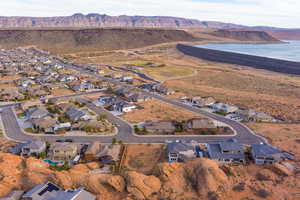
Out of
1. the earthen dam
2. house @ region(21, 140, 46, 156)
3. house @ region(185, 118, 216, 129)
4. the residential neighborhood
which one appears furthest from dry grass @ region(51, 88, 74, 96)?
the earthen dam

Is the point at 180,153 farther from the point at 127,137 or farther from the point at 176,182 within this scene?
the point at 127,137

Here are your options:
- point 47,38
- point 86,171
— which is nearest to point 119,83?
point 86,171

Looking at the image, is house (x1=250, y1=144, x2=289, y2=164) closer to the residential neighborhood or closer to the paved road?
the residential neighborhood

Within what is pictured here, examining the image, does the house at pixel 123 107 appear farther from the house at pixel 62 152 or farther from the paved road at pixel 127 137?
the house at pixel 62 152

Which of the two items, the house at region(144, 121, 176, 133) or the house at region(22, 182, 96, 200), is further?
the house at region(144, 121, 176, 133)

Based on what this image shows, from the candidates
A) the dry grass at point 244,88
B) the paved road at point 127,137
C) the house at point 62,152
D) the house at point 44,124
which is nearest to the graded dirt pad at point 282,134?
the paved road at point 127,137

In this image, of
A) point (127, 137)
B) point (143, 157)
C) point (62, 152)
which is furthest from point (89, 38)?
point (143, 157)

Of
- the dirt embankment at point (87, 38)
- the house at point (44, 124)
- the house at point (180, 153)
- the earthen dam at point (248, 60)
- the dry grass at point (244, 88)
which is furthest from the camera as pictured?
the dirt embankment at point (87, 38)
